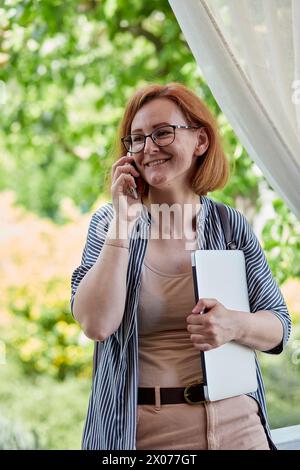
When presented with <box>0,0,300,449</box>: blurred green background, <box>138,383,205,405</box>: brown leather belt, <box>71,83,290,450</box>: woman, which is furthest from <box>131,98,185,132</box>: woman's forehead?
<box>0,0,300,449</box>: blurred green background

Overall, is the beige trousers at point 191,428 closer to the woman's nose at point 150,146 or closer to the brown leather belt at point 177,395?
the brown leather belt at point 177,395

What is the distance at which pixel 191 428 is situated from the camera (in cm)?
108

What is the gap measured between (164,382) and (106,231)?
0.88 ft

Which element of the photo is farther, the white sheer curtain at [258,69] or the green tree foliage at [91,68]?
the green tree foliage at [91,68]

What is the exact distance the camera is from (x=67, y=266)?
Result: 3967 millimetres

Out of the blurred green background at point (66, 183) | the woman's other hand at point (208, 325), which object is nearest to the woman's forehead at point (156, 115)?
the woman's other hand at point (208, 325)

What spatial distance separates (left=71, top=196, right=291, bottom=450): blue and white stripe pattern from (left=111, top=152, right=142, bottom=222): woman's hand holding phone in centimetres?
3

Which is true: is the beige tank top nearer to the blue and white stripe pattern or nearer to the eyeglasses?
the blue and white stripe pattern

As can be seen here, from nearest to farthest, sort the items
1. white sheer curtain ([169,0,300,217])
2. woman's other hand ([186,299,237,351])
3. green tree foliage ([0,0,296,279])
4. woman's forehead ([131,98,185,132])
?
woman's other hand ([186,299,237,351]), woman's forehead ([131,98,185,132]), white sheer curtain ([169,0,300,217]), green tree foliage ([0,0,296,279])

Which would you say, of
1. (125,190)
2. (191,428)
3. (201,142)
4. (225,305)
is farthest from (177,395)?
(201,142)

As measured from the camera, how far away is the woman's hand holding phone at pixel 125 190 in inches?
44.9

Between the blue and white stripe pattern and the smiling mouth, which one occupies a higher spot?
the smiling mouth

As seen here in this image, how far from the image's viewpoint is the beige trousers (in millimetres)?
1084

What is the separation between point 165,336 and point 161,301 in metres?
0.06
